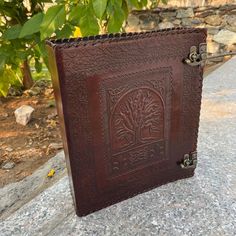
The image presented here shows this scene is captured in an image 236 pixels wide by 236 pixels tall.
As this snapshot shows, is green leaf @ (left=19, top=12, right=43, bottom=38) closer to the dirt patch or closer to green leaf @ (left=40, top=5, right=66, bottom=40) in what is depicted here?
green leaf @ (left=40, top=5, right=66, bottom=40)

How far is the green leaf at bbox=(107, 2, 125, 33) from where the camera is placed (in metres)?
0.77

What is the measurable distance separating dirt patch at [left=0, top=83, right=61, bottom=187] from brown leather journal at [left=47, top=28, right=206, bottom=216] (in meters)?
0.76

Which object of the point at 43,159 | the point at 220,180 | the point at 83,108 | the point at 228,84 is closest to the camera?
the point at 83,108

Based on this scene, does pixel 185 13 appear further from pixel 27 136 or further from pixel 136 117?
pixel 136 117

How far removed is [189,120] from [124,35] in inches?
12.6

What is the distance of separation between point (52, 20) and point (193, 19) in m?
2.19

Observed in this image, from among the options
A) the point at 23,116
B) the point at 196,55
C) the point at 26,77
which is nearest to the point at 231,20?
the point at 26,77

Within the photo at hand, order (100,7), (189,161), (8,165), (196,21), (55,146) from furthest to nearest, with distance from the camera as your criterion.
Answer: (196,21)
(55,146)
(8,165)
(189,161)
(100,7)

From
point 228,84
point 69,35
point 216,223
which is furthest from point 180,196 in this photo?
point 228,84

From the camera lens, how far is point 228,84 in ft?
5.98

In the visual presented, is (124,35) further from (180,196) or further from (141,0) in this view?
(180,196)

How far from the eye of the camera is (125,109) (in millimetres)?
749

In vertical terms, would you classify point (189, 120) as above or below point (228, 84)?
above

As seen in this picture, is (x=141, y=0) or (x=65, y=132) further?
(x=141, y=0)
